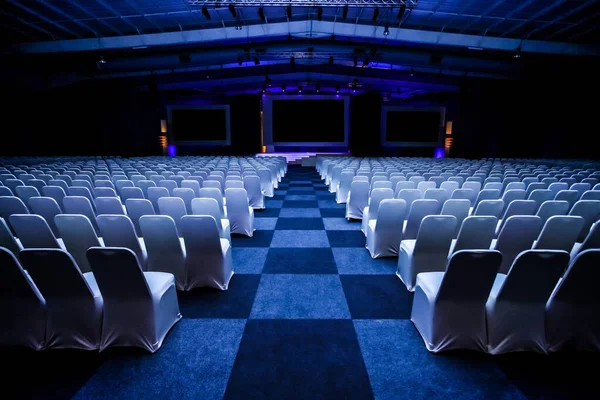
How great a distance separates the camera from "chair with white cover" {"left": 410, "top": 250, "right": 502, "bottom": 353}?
215 cm

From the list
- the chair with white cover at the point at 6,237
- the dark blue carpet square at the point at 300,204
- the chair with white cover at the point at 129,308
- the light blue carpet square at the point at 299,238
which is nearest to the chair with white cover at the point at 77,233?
the chair with white cover at the point at 6,237

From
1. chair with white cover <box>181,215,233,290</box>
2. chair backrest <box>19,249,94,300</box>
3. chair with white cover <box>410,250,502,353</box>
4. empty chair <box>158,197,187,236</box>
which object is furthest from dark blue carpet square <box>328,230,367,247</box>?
chair backrest <box>19,249,94,300</box>

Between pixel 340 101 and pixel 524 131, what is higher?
pixel 340 101

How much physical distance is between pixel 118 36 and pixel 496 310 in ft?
45.3

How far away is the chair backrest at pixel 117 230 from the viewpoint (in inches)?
113

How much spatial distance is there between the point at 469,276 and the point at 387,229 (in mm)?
2009

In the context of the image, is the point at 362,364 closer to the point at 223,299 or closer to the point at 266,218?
the point at 223,299

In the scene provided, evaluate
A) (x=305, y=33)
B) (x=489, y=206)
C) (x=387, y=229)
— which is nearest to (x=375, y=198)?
(x=387, y=229)

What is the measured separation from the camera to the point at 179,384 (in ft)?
6.63

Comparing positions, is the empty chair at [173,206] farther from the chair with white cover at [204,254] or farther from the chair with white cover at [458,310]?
the chair with white cover at [458,310]

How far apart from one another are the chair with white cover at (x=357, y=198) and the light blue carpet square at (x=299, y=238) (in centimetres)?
96

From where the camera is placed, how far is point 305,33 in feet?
37.0

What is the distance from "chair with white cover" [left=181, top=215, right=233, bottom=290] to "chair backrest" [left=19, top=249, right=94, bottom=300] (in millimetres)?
1062

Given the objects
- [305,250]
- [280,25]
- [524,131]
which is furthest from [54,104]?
[524,131]
